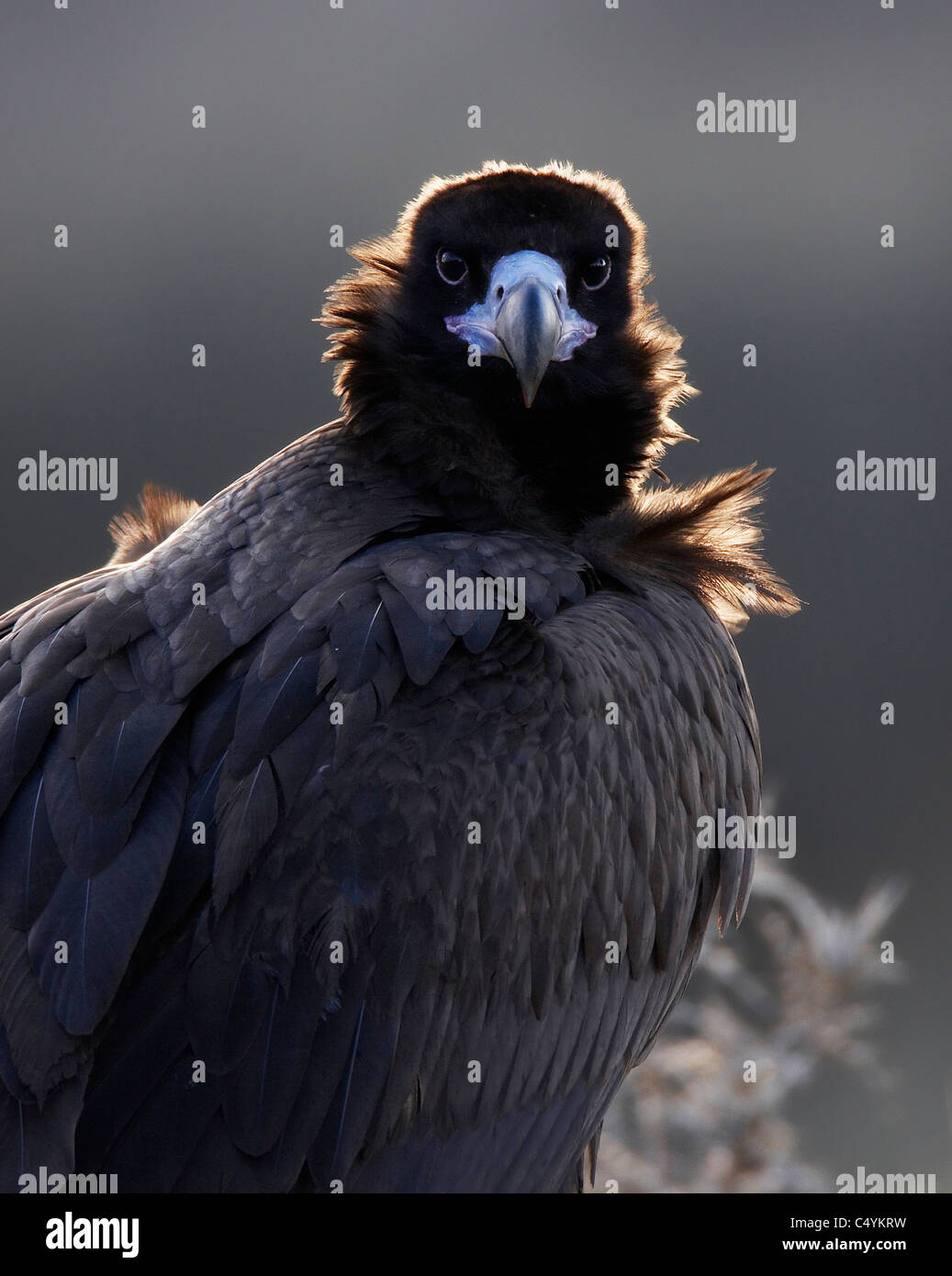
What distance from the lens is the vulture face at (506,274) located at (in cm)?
432

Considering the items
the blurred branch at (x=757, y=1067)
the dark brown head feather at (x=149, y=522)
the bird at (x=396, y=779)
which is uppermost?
the dark brown head feather at (x=149, y=522)

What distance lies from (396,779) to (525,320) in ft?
4.29

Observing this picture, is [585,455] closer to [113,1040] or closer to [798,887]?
[113,1040]

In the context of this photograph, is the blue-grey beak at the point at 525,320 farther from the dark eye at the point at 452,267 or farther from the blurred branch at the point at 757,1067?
the blurred branch at the point at 757,1067

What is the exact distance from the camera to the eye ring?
4430 mm

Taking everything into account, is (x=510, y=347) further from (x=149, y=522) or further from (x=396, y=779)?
(x=149, y=522)

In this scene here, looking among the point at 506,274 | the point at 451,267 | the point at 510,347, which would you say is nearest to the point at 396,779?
the point at 510,347

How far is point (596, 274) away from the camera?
179 inches

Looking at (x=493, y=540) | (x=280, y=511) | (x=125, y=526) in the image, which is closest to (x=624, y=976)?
(x=493, y=540)

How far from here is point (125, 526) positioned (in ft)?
16.5

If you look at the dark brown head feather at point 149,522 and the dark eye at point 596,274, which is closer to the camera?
the dark eye at point 596,274

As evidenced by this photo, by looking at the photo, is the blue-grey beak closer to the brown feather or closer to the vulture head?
the vulture head

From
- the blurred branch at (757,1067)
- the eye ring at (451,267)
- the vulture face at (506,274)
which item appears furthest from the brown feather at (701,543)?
the blurred branch at (757,1067)
